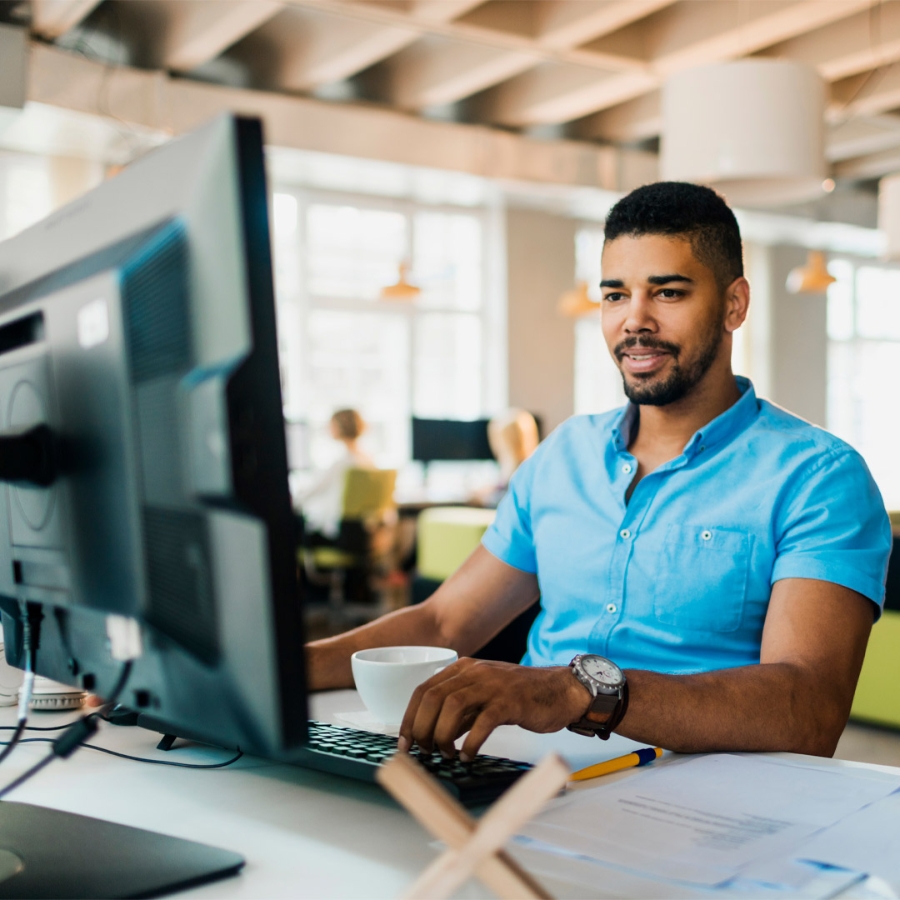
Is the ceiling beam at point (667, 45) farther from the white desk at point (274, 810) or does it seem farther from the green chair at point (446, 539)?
the white desk at point (274, 810)

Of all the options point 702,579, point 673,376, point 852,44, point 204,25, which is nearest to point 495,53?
point 204,25

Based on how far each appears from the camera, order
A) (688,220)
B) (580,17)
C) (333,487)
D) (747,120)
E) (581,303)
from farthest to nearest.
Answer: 1. (581,303)
2. (333,487)
3. (580,17)
4. (747,120)
5. (688,220)

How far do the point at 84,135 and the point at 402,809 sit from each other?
571 centimetres

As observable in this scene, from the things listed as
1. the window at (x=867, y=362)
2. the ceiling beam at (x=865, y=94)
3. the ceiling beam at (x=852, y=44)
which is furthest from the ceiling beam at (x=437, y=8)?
the window at (x=867, y=362)

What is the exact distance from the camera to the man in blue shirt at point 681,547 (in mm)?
1037

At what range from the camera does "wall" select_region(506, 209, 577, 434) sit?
26.4ft

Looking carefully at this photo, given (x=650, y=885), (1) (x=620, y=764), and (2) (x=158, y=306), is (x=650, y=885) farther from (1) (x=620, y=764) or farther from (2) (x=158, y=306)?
(2) (x=158, y=306)

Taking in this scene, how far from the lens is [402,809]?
0.81 metres

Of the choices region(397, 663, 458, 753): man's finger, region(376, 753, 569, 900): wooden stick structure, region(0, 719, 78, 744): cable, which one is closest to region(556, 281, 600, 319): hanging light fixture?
region(0, 719, 78, 744): cable

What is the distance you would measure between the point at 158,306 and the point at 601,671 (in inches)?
22.4

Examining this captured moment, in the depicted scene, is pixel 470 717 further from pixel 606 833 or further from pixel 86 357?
pixel 86 357

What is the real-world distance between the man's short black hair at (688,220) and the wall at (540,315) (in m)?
6.51

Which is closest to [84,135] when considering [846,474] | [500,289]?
[500,289]

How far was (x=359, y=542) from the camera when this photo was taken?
584 centimetres
